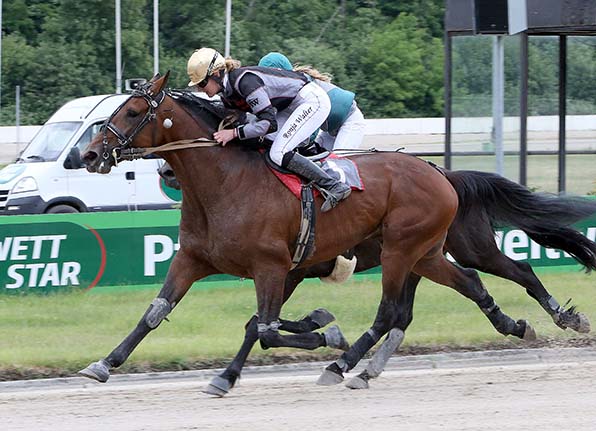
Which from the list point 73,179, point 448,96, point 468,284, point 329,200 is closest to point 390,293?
point 329,200

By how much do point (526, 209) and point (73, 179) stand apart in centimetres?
878

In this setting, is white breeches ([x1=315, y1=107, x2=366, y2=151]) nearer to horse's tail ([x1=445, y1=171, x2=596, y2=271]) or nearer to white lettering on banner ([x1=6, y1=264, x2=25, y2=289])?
horse's tail ([x1=445, y1=171, x2=596, y2=271])

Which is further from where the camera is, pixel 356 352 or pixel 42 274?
pixel 42 274

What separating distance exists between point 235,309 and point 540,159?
22.3 ft

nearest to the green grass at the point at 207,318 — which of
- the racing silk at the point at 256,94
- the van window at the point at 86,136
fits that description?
the racing silk at the point at 256,94

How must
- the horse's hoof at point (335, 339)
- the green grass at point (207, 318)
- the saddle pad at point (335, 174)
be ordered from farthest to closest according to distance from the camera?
the green grass at point (207, 318) → the horse's hoof at point (335, 339) → the saddle pad at point (335, 174)

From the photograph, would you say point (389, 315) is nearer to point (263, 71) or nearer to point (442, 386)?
point (442, 386)

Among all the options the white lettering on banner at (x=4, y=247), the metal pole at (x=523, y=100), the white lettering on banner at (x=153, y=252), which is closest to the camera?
the white lettering on banner at (x=4, y=247)

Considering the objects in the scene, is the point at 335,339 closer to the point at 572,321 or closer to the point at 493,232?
the point at 493,232

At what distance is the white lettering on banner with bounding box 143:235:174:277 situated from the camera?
1098cm

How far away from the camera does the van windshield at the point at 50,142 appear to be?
16.1 m

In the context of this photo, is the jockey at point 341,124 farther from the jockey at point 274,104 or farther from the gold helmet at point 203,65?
the gold helmet at point 203,65

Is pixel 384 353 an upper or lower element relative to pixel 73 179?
lower

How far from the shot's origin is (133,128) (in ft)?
22.9
